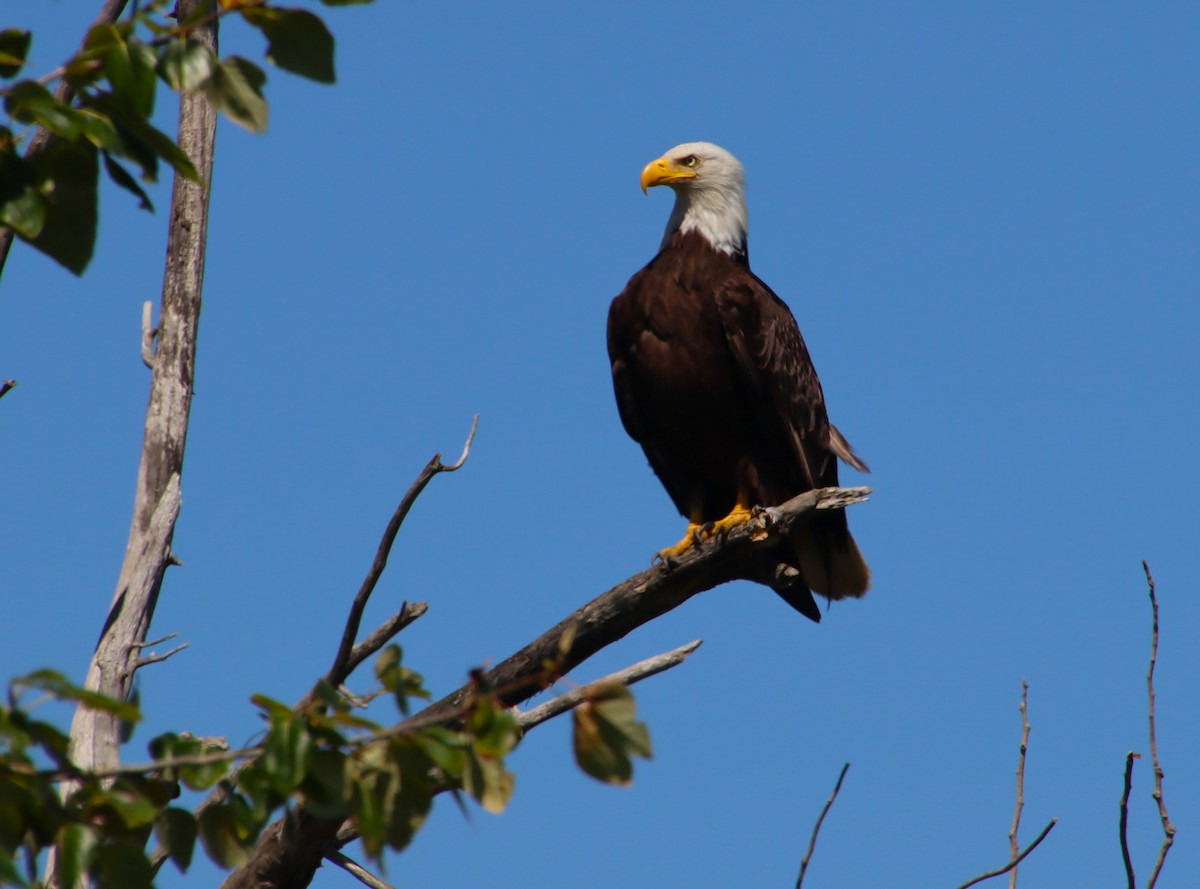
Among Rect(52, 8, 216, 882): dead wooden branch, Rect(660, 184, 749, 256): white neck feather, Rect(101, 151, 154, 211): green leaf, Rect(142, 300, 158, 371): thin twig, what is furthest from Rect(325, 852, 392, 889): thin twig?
Rect(660, 184, 749, 256): white neck feather

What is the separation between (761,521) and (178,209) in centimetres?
244

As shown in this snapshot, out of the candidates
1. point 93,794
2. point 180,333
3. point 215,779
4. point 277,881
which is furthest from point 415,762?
point 180,333

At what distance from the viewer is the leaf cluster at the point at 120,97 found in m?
1.74

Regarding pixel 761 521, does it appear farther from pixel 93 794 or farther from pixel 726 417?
pixel 93 794

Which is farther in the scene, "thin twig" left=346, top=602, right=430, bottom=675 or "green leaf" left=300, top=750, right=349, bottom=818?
"thin twig" left=346, top=602, right=430, bottom=675

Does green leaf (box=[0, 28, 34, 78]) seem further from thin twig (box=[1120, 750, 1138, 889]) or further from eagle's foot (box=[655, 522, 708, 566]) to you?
eagle's foot (box=[655, 522, 708, 566])

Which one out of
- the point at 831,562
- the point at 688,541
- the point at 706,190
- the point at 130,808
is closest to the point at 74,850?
the point at 130,808

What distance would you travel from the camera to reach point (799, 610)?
21.6ft

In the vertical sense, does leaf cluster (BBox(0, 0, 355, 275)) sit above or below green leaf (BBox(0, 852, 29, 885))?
above

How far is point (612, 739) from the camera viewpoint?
74.3 inches

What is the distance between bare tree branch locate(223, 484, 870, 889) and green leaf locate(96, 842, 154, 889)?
72.8 inches

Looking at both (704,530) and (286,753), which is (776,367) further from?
(286,753)

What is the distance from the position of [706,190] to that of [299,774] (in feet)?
18.9

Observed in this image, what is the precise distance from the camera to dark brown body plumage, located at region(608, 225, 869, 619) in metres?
6.13
